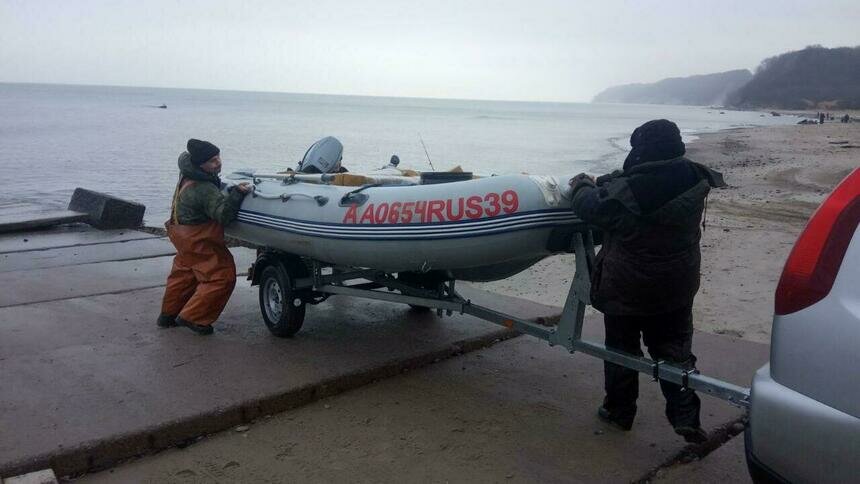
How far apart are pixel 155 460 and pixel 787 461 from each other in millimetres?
2762

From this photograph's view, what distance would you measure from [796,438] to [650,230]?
1.39 m

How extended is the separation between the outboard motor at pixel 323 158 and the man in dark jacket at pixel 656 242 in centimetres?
311

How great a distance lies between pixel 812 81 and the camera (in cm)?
14250

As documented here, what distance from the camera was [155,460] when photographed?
3.59 m

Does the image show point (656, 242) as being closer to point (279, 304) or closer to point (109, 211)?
point (279, 304)

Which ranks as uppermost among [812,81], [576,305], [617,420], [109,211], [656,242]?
[656,242]

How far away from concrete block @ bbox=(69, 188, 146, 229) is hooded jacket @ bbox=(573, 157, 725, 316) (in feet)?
30.3

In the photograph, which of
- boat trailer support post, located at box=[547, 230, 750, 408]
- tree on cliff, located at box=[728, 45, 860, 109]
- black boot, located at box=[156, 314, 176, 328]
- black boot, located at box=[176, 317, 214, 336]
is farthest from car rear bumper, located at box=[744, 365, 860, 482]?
tree on cliff, located at box=[728, 45, 860, 109]

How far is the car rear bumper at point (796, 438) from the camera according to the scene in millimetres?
2184

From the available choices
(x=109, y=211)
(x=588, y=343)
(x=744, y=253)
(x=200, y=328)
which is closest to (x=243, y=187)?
(x=200, y=328)

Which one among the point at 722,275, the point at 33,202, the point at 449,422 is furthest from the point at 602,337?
the point at 33,202

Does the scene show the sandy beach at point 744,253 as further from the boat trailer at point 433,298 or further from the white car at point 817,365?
the white car at point 817,365

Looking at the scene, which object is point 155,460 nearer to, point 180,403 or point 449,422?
point 180,403

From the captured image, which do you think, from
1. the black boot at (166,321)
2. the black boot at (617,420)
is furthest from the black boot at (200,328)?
the black boot at (617,420)
